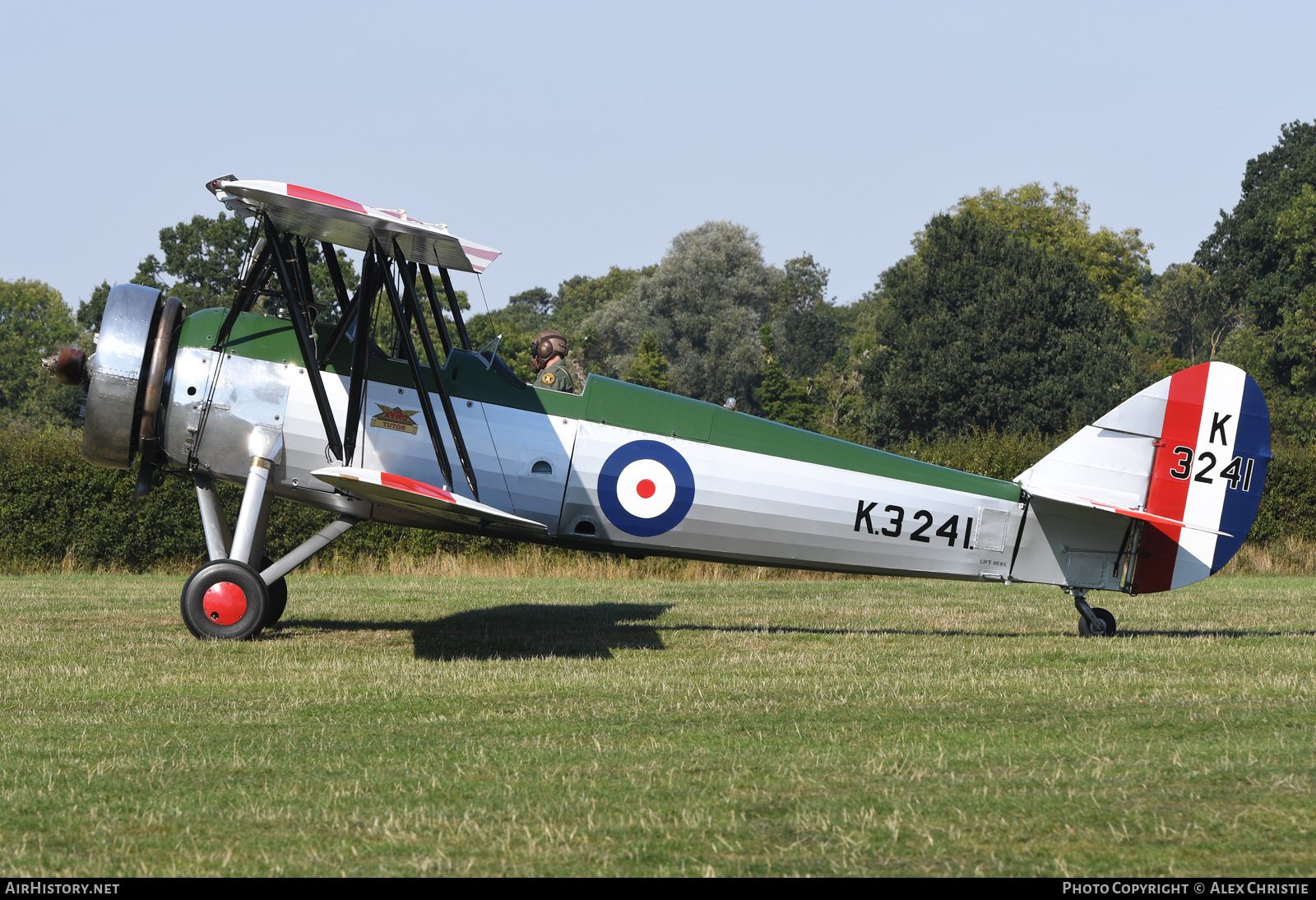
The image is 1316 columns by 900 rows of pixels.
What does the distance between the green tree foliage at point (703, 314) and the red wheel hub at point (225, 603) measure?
5354 cm

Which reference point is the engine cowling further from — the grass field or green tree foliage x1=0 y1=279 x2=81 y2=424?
green tree foliage x1=0 y1=279 x2=81 y2=424

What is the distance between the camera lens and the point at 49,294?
88.2m

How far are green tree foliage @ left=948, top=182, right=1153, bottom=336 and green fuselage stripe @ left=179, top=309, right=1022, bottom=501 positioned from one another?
170 ft

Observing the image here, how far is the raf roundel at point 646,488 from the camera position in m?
9.80

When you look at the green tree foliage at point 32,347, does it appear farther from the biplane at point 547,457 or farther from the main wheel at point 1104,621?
the main wheel at point 1104,621

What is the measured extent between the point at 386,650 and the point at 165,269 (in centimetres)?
4461

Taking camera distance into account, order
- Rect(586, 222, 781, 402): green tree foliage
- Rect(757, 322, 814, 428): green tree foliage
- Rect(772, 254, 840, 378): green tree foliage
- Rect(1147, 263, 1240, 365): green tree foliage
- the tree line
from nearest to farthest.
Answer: the tree line
Rect(757, 322, 814, 428): green tree foliage
Rect(586, 222, 781, 402): green tree foliage
Rect(772, 254, 840, 378): green tree foliage
Rect(1147, 263, 1240, 365): green tree foliage

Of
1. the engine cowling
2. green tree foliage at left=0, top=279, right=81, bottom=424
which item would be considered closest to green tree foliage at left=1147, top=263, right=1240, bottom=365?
green tree foliage at left=0, top=279, right=81, bottom=424

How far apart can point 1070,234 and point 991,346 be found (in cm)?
1630

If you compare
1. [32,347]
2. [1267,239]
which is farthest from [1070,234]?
[32,347]

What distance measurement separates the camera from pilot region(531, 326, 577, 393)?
9914mm

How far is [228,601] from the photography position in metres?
9.27

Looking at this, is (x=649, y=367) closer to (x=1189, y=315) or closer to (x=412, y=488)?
(x=412, y=488)

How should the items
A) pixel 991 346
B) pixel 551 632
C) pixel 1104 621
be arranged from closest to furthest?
pixel 1104 621
pixel 551 632
pixel 991 346
